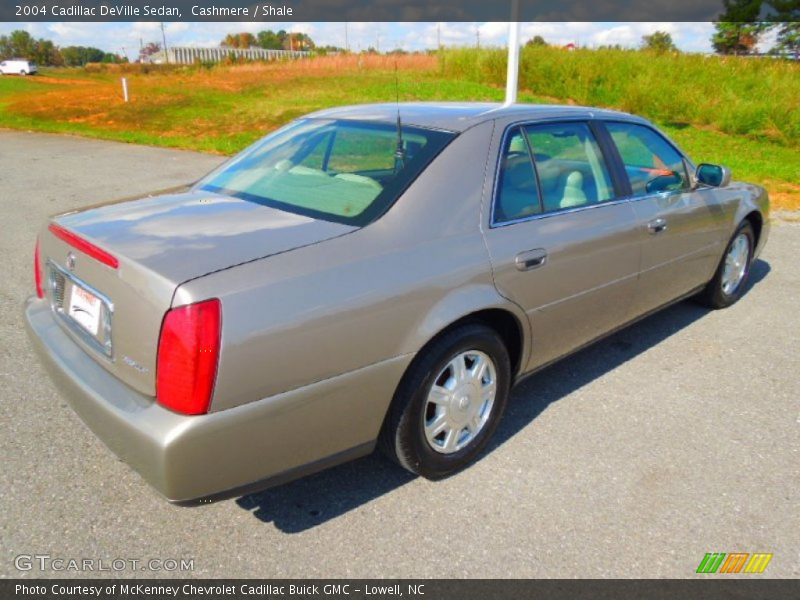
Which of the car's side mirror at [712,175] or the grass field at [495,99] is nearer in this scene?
the car's side mirror at [712,175]

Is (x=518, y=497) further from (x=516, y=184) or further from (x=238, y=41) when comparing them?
(x=238, y=41)

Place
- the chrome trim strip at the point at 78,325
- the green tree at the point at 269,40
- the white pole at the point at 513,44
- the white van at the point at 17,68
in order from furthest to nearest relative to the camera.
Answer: the green tree at the point at 269,40 < the white van at the point at 17,68 < the white pole at the point at 513,44 < the chrome trim strip at the point at 78,325

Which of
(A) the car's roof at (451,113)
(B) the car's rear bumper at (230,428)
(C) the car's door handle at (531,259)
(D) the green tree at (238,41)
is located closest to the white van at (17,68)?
(D) the green tree at (238,41)

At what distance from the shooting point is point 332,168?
125 inches

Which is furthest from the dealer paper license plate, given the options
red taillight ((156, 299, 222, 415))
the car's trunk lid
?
red taillight ((156, 299, 222, 415))

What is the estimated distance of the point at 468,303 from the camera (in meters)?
2.68

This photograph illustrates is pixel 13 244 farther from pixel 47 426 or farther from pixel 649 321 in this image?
pixel 649 321

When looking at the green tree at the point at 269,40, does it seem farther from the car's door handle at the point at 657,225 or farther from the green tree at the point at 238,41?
the car's door handle at the point at 657,225

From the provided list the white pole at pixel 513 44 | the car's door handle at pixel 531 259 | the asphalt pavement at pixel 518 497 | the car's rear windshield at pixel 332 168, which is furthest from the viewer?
the white pole at pixel 513 44

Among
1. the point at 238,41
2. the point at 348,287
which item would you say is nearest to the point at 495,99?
the point at 348,287

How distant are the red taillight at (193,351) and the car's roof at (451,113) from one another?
1.52 m

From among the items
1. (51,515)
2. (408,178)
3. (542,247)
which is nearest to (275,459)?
(51,515)

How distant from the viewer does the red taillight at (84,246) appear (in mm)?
2296

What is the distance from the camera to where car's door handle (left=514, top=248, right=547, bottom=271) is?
2.93m
